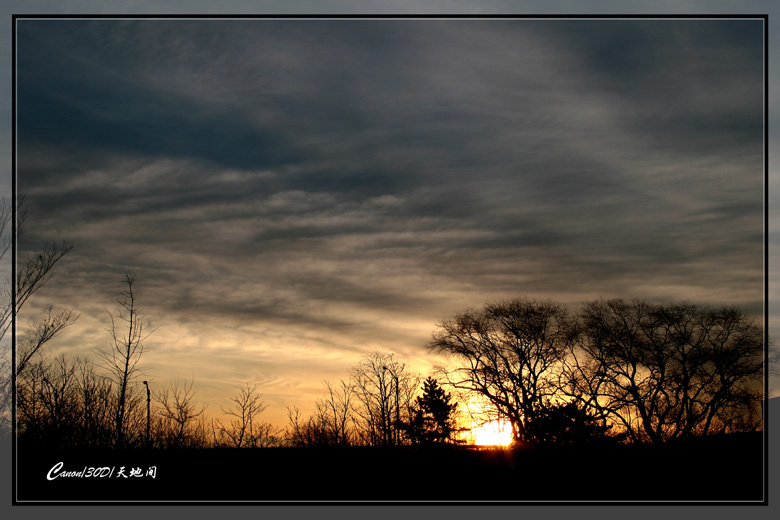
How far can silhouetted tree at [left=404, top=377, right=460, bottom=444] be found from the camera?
31375mm

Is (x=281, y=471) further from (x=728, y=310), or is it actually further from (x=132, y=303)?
(x=728, y=310)

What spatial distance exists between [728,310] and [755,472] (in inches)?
362

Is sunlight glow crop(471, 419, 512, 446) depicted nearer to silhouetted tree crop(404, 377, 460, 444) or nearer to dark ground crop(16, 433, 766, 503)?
silhouetted tree crop(404, 377, 460, 444)

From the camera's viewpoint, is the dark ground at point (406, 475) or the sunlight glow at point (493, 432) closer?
the dark ground at point (406, 475)

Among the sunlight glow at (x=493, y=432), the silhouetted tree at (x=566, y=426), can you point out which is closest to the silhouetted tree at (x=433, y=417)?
the sunlight glow at (x=493, y=432)

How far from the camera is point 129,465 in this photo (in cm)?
1471

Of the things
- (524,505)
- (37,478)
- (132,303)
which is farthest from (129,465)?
(524,505)

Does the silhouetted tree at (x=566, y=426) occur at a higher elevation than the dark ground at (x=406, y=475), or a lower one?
lower

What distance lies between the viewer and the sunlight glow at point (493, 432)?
2998 cm

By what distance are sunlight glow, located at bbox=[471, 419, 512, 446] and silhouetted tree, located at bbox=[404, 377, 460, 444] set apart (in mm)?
1158

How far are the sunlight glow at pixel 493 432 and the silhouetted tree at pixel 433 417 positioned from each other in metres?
1.16

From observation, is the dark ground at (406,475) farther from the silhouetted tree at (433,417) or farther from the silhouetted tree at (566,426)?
the silhouetted tree at (433,417)

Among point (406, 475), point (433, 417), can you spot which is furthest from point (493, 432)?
point (406, 475)

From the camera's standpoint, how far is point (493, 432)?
3036 cm
